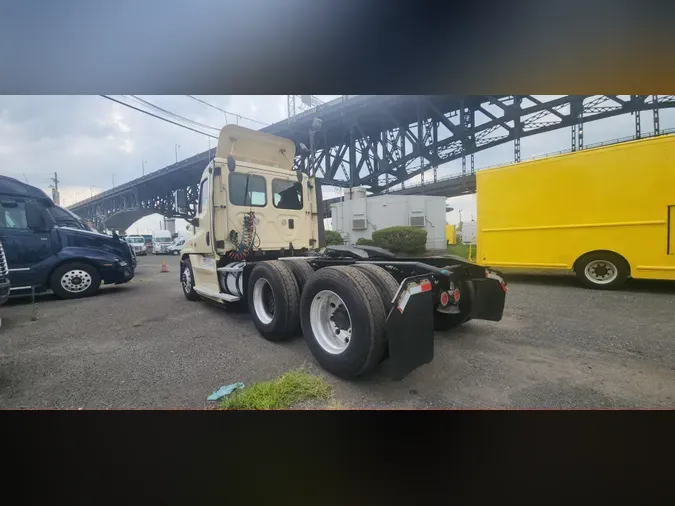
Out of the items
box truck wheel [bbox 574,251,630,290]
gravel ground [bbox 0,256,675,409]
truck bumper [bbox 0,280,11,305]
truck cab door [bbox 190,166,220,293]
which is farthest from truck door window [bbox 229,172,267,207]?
box truck wheel [bbox 574,251,630,290]

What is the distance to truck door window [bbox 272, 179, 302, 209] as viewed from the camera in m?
3.86

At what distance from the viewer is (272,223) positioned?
3.80 metres

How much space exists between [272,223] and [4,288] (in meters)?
2.55

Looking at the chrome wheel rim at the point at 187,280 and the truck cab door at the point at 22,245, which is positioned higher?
the truck cab door at the point at 22,245

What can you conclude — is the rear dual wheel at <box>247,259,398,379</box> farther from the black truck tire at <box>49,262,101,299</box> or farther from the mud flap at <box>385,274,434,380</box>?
the black truck tire at <box>49,262,101,299</box>

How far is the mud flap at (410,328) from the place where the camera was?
1648 mm

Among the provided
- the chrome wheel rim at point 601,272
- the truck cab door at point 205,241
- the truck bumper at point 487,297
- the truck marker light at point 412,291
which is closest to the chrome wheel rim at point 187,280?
the truck cab door at point 205,241

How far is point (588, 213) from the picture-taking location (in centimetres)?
377

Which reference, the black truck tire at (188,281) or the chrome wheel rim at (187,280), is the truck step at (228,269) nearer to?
the black truck tire at (188,281)

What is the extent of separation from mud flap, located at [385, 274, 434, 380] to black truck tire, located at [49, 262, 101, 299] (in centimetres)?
412
